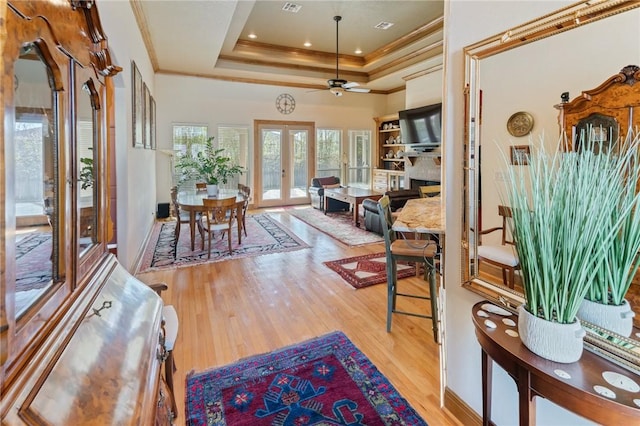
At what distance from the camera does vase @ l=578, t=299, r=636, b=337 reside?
111cm

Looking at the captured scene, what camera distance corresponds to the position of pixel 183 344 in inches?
100

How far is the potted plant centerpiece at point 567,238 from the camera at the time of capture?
1.04 m

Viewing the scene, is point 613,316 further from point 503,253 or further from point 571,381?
point 503,253

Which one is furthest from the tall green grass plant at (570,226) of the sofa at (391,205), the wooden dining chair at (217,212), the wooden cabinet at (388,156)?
the wooden cabinet at (388,156)

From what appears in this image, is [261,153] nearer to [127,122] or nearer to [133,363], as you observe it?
[127,122]

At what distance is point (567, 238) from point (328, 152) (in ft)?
29.6

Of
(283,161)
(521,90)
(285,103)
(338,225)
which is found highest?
(285,103)

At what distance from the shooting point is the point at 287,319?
2947 millimetres

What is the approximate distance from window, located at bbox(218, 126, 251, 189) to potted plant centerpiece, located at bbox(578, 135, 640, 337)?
8.17m

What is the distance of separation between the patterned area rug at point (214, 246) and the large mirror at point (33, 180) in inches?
139

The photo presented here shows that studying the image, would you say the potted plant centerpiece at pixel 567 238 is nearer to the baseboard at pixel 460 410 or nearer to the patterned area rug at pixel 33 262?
the baseboard at pixel 460 410

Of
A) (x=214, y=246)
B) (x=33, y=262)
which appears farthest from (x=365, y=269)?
(x=33, y=262)

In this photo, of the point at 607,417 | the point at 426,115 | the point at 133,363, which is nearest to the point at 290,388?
the point at 133,363

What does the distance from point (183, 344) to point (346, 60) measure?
7.42m
